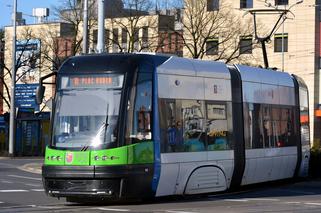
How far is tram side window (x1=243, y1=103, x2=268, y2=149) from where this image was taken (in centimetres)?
2028

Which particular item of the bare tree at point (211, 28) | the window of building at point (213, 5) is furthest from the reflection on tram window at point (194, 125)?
the window of building at point (213, 5)

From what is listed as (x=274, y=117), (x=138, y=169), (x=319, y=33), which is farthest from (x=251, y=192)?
Result: (x=319, y=33)

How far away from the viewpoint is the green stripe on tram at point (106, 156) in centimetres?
1617

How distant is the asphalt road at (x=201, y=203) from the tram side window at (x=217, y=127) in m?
1.29

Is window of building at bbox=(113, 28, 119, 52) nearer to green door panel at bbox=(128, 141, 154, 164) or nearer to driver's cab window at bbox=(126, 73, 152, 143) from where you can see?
driver's cab window at bbox=(126, 73, 152, 143)

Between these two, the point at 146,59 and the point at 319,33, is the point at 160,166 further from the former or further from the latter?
the point at 319,33

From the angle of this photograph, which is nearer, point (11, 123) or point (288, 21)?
point (11, 123)

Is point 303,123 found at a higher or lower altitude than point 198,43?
lower

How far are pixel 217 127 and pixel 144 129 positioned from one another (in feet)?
9.12

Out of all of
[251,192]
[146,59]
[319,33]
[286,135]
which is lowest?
[251,192]

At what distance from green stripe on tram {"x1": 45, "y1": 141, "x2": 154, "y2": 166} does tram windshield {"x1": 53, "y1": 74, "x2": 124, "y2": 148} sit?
0.19 m

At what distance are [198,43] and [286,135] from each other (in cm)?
2978

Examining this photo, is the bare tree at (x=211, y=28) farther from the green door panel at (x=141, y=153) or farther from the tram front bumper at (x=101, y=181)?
the tram front bumper at (x=101, y=181)

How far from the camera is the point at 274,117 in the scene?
22.2 metres
